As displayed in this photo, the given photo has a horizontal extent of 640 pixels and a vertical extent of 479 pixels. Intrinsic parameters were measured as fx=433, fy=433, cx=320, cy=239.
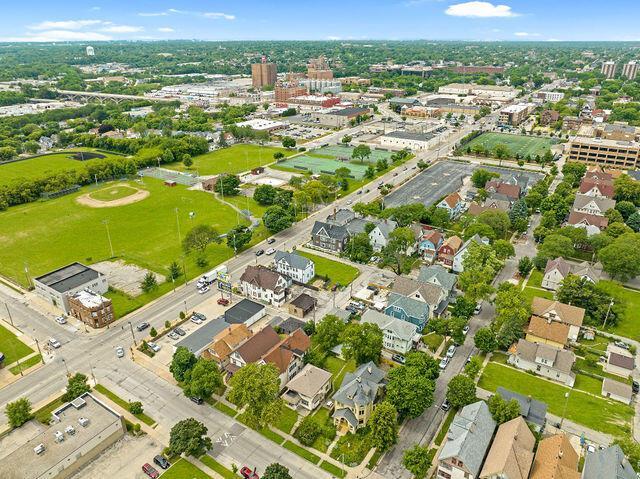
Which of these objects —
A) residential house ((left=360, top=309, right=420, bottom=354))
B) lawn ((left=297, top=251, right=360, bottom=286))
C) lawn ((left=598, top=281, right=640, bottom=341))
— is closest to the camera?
residential house ((left=360, top=309, right=420, bottom=354))

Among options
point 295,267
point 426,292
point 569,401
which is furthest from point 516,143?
point 569,401

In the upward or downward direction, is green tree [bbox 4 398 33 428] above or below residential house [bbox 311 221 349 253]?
below

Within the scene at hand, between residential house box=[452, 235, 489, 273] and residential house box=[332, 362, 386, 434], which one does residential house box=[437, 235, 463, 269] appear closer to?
residential house box=[452, 235, 489, 273]

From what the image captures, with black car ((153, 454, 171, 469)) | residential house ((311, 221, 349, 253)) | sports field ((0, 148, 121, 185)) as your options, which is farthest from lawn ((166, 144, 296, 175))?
black car ((153, 454, 171, 469))

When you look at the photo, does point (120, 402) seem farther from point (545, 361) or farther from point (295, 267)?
point (545, 361)

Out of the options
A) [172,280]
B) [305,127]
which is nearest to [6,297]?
[172,280]

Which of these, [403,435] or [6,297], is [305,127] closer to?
[6,297]
